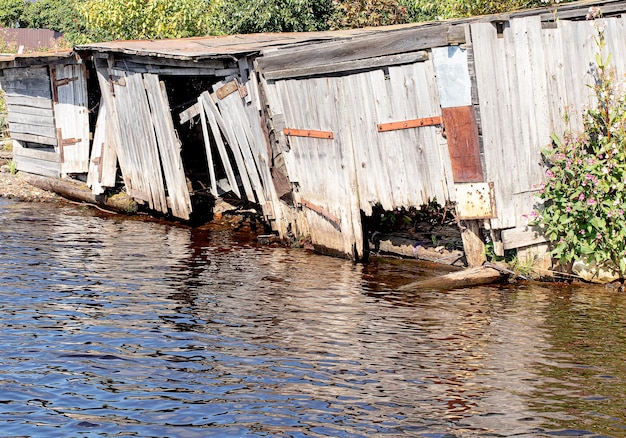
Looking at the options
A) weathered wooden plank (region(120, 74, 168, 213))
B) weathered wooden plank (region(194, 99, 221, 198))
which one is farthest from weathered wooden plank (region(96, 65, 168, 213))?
weathered wooden plank (region(194, 99, 221, 198))

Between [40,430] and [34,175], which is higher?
[34,175]

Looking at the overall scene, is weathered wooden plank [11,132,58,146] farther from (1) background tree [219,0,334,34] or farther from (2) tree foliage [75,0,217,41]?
(1) background tree [219,0,334,34]

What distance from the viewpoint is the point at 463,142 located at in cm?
1020

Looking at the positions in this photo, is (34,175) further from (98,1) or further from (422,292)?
(422,292)

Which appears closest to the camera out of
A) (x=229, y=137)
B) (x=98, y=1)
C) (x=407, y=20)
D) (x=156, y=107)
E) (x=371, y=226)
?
(x=371, y=226)

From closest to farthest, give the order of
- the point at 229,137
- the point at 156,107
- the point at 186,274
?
the point at 186,274, the point at 229,137, the point at 156,107

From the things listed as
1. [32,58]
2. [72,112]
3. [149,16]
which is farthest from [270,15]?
[32,58]

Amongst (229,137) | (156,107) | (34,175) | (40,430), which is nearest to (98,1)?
(34,175)

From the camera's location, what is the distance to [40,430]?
20.7ft

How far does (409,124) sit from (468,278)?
2000 mm

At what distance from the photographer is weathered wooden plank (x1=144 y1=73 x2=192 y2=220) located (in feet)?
48.8

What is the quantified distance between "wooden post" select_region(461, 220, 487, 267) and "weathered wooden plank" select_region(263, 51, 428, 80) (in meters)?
2.07

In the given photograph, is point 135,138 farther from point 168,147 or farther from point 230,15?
point 230,15

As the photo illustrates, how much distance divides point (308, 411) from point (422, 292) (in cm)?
394
